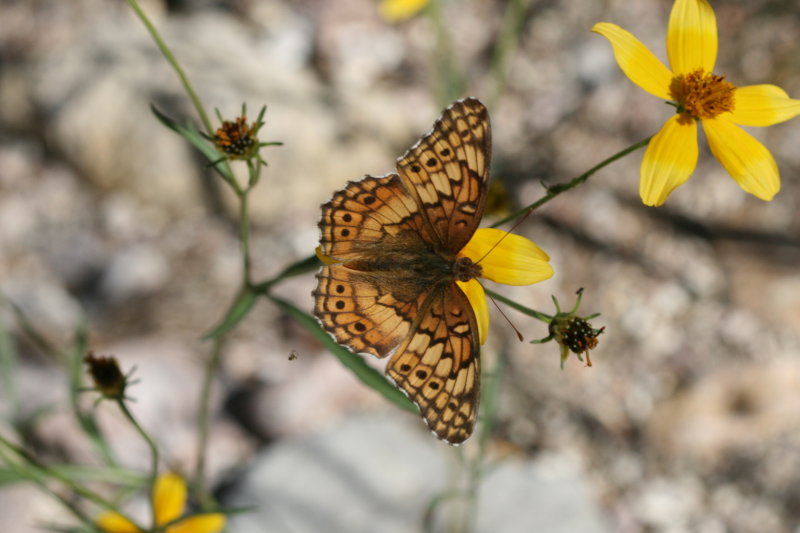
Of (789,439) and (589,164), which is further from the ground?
(589,164)

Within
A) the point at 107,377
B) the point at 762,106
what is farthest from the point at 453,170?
the point at 107,377

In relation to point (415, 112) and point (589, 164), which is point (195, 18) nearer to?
point (415, 112)

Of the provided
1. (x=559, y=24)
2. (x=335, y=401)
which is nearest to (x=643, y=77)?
(x=335, y=401)

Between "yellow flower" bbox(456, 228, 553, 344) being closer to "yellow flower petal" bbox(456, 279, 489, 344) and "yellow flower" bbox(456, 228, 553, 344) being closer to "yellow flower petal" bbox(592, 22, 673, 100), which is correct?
"yellow flower petal" bbox(456, 279, 489, 344)

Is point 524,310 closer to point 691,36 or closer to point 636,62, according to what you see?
point 636,62

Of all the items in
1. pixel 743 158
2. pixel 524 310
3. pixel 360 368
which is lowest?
pixel 360 368

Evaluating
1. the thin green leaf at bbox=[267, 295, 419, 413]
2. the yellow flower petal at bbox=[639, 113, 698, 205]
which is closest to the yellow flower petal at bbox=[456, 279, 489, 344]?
the thin green leaf at bbox=[267, 295, 419, 413]
